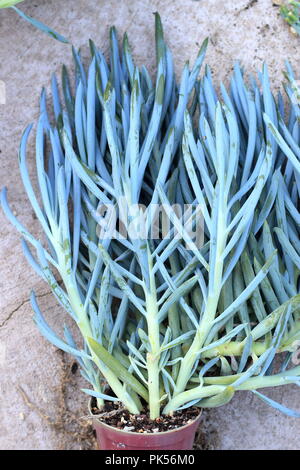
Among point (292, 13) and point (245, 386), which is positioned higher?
point (292, 13)

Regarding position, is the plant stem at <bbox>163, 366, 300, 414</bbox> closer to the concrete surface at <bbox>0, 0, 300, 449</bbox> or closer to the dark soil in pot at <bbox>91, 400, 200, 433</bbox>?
the dark soil in pot at <bbox>91, 400, 200, 433</bbox>

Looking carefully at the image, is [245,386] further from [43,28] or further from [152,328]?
[43,28]

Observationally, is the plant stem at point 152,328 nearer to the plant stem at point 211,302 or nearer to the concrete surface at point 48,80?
the plant stem at point 211,302

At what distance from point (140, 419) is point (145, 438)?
0.08 feet

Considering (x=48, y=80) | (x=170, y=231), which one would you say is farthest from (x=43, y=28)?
(x=170, y=231)

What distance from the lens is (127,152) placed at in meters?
0.68

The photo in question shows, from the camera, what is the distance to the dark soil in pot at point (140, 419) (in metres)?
0.69

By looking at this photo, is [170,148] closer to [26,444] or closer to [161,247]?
→ [161,247]

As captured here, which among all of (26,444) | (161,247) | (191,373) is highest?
(161,247)

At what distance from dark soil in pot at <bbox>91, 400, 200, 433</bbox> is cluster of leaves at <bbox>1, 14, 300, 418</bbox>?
1cm

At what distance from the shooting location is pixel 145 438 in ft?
2.22

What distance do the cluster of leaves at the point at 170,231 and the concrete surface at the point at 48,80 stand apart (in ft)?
0.14

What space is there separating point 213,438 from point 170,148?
0.39 meters
